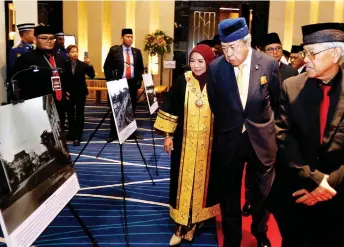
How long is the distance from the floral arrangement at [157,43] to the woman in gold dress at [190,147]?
8.24 m

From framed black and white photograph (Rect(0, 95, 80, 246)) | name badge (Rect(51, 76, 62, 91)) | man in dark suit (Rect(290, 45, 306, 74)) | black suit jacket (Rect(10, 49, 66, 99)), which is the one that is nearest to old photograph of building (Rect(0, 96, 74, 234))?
framed black and white photograph (Rect(0, 95, 80, 246))

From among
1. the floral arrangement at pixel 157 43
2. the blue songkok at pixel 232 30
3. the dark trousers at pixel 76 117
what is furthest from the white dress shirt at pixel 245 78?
the floral arrangement at pixel 157 43

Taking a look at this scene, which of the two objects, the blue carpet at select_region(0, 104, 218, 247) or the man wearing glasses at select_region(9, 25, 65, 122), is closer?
the blue carpet at select_region(0, 104, 218, 247)

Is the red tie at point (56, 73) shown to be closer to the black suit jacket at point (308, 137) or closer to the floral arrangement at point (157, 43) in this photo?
the black suit jacket at point (308, 137)

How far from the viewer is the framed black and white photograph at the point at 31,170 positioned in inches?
69.1

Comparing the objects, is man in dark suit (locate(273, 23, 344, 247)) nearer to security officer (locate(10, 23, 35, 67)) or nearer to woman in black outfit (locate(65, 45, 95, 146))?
security officer (locate(10, 23, 35, 67))

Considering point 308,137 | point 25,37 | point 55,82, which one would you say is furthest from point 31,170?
point 25,37

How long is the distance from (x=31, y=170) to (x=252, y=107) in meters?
1.23

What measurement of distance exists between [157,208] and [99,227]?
23.8 inches

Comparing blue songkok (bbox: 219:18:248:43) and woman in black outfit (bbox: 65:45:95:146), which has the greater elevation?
blue songkok (bbox: 219:18:248:43)

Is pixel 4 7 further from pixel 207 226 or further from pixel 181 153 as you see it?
pixel 207 226

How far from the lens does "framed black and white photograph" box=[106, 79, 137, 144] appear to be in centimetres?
332

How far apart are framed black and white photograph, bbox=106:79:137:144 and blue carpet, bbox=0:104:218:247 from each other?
65cm

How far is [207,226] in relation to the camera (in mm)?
3342
